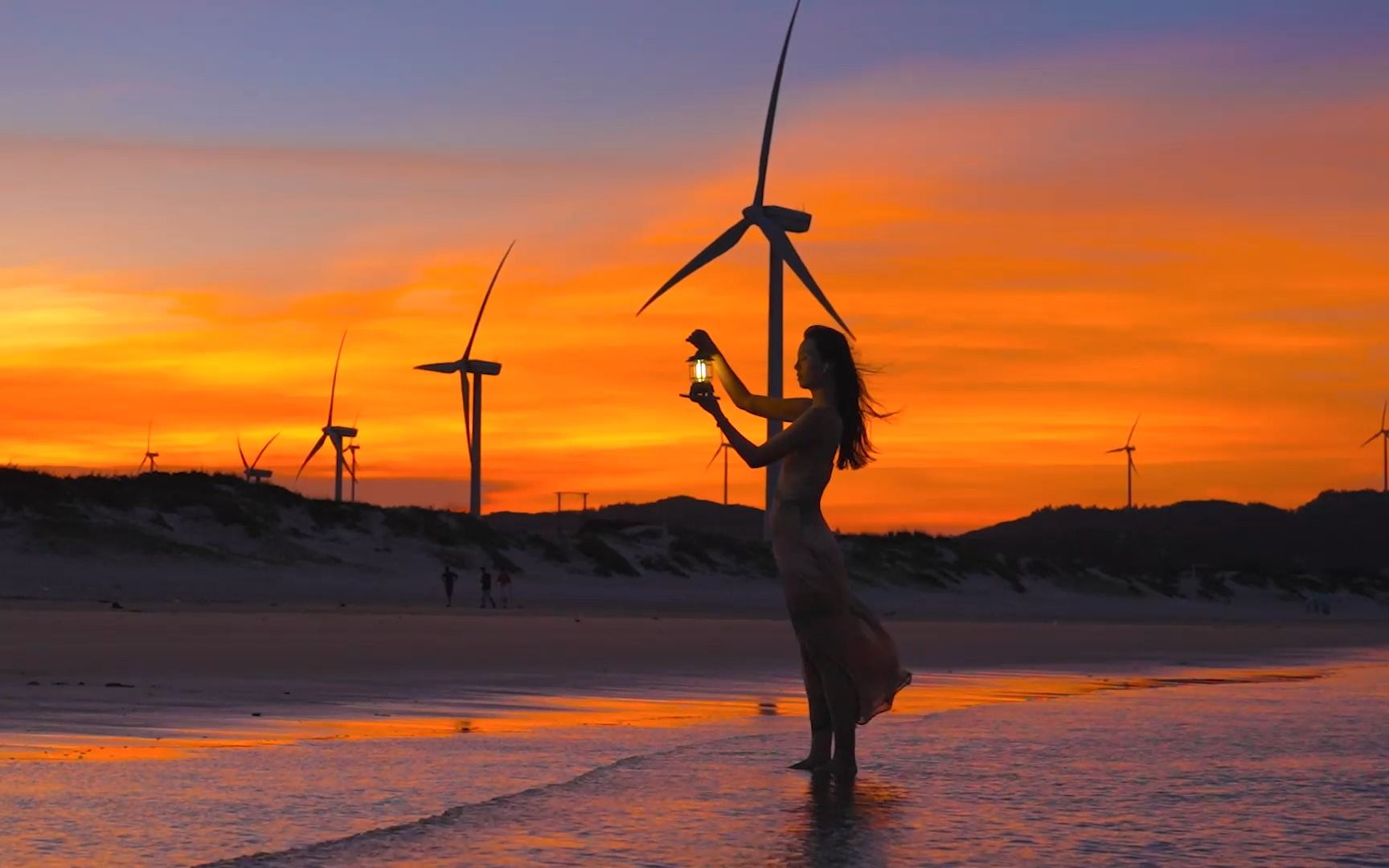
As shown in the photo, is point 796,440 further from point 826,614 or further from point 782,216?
point 782,216

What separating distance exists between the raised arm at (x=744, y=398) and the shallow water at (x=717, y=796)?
7.01 ft

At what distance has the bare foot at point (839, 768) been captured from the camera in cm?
1067

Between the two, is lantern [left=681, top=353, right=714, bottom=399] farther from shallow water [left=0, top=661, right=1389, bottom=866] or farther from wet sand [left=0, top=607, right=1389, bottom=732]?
wet sand [left=0, top=607, right=1389, bottom=732]

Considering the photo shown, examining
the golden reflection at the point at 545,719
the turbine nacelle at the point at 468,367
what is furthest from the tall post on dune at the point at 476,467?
the golden reflection at the point at 545,719

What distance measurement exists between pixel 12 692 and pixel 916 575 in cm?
7482

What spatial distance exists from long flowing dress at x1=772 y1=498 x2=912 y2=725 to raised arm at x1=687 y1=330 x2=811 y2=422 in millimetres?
707

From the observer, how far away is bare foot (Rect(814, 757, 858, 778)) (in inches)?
420

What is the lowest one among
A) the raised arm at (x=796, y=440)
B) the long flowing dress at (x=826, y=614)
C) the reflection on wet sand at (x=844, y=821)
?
the reflection on wet sand at (x=844, y=821)

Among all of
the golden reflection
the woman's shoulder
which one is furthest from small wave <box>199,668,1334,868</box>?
the woman's shoulder

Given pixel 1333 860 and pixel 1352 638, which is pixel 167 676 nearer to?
pixel 1333 860

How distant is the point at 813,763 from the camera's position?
10969mm

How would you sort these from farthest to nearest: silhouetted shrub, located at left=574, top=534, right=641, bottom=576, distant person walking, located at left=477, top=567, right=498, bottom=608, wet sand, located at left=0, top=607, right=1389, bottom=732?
silhouetted shrub, located at left=574, top=534, right=641, bottom=576
distant person walking, located at left=477, top=567, right=498, bottom=608
wet sand, located at left=0, top=607, right=1389, bottom=732

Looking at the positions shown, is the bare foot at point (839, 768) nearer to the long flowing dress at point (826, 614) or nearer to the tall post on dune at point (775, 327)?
the long flowing dress at point (826, 614)

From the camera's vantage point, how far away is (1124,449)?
12081 cm
